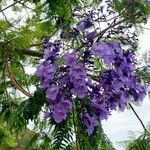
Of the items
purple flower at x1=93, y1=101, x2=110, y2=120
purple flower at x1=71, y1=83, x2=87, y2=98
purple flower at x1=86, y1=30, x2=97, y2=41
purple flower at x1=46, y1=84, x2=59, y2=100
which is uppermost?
purple flower at x1=86, y1=30, x2=97, y2=41

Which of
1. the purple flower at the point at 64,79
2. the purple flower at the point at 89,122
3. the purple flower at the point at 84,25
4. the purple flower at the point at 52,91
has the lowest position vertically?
the purple flower at the point at 89,122

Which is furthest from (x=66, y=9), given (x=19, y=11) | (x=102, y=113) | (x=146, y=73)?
(x=19, y=11)

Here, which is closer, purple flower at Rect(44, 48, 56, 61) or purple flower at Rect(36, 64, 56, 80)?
purple flower at Rect(36, 64, 56, 80)

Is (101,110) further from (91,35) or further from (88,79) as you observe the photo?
(91,35)

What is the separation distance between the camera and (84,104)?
233cm

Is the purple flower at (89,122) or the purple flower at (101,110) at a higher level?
the purple flower at (101,110)

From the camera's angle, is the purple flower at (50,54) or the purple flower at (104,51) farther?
the purple flower at (50,54)

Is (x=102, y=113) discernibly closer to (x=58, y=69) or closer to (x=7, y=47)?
(x=58, y=69)

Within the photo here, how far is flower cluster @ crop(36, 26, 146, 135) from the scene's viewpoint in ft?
7.51

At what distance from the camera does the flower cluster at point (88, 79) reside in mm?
2289

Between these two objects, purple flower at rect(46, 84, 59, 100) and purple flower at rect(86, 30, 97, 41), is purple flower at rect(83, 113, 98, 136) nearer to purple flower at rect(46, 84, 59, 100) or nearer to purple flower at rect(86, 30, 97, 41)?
purple flower at rect(46, 84, 59, 100)

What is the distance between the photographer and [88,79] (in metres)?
2.38

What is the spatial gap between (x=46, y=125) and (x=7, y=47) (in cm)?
135

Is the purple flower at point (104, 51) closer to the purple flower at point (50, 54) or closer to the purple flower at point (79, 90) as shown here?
the purple flower at point (79, 90)
